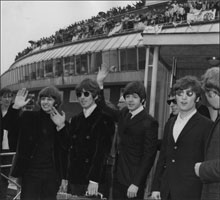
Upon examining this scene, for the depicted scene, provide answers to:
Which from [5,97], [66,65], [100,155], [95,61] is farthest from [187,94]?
[66,65]

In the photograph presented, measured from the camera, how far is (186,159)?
3.88 m

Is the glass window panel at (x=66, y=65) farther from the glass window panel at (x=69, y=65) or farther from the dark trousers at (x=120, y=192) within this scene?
the dark trousers at (x=120, y=192)

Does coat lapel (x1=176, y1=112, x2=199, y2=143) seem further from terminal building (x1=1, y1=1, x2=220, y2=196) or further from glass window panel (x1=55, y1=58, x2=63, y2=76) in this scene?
glass window panel (x1=55, y1=58, x2=63, y2=76)

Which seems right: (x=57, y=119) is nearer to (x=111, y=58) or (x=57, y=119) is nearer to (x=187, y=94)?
(x=187, y=94)

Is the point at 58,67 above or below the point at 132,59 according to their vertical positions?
above

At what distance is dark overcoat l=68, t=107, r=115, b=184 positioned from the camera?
4633mm

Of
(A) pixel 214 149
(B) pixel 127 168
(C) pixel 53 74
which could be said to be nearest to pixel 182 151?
(A) pixel 214 149

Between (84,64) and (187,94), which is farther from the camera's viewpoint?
(84,64)

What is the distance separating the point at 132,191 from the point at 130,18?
34.4 meters

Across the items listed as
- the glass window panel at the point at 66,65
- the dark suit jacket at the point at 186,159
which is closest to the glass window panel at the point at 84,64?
the glass window panel at the point at 66,65

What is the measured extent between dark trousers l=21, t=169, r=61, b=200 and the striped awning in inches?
948

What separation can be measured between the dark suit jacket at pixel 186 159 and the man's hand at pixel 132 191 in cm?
52

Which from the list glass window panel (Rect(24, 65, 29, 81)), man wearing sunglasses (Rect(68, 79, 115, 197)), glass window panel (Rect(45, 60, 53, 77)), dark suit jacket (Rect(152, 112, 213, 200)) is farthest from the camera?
glass window panel (Rect(24, 65, 29, 81))

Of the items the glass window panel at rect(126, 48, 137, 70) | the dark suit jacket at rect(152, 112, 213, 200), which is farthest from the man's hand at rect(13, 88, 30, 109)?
the glass window panel at rect(126, 48, 137, 70)
